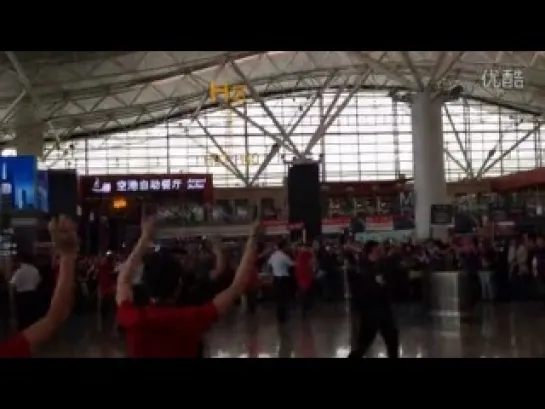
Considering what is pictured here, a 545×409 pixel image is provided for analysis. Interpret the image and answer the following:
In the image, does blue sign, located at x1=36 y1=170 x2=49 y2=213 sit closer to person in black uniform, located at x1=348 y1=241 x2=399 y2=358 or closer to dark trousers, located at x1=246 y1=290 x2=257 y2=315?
dark trousers, located at x1=246 y1=290 x2=257 y2=315

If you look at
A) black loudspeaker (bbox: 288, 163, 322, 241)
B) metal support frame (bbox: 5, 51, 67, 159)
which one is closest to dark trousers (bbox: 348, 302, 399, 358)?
black loudspeaker (bbox: 288, 163, 322, 241)

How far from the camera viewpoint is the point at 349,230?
27.0 metres

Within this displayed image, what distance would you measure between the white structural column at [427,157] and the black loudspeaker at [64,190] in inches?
496

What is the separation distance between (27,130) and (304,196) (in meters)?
19.9

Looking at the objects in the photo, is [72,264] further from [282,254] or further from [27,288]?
[282,254]

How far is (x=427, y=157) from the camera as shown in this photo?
31.2 meters

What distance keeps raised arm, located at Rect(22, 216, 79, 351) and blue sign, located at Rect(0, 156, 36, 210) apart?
51.9 feet

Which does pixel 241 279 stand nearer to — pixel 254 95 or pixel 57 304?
pixel 57 304

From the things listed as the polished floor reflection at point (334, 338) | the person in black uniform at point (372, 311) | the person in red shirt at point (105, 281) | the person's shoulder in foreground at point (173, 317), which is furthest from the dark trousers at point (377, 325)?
the person in red shirt at point (105, 281)

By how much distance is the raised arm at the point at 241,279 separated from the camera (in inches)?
140

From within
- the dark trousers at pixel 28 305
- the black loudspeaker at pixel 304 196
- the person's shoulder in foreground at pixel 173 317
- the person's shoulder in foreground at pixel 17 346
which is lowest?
the dark trousers at pixel 28 305

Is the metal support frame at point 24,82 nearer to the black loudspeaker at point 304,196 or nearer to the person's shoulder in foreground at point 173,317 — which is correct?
the black loudspeaker at point 304,196
